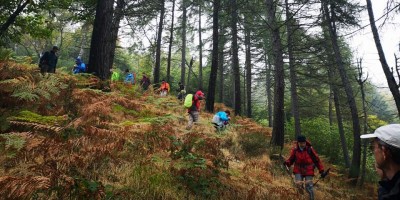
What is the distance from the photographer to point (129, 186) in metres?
3.85

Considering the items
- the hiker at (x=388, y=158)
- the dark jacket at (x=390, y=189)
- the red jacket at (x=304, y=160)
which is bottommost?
the red jacket at (x=304, y=160)

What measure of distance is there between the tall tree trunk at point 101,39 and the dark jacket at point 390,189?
718 centimetres

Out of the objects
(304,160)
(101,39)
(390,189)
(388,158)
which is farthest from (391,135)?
(101,39)

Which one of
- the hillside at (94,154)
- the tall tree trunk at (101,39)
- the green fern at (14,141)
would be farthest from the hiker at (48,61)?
the green fern at (14,141)

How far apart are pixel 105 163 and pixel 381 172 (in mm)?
3485

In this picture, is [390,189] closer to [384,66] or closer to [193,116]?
[193,116]

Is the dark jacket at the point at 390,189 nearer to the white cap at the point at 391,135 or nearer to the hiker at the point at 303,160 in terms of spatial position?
the white cap at the point at 391,135

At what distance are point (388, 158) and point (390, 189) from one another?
259 mm

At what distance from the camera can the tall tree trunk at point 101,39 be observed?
7.94 metres

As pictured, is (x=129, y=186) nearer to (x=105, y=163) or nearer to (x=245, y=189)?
(x=105, y=163)

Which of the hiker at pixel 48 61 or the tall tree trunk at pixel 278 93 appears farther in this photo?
the tall tree trunk at pixel 278 93

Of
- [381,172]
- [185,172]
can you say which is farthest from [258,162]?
[381,172]

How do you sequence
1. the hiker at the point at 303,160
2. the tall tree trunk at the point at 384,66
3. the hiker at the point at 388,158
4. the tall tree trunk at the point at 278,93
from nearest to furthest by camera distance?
the hiker at the point at 388,158, the hiker at the point at 303,160, the tall tree trunk at the point at 384,66, the tall tree trunk at the point at 278,93

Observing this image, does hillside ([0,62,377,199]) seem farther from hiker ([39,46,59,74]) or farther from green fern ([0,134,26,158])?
hiker ([39,46,59,74])
